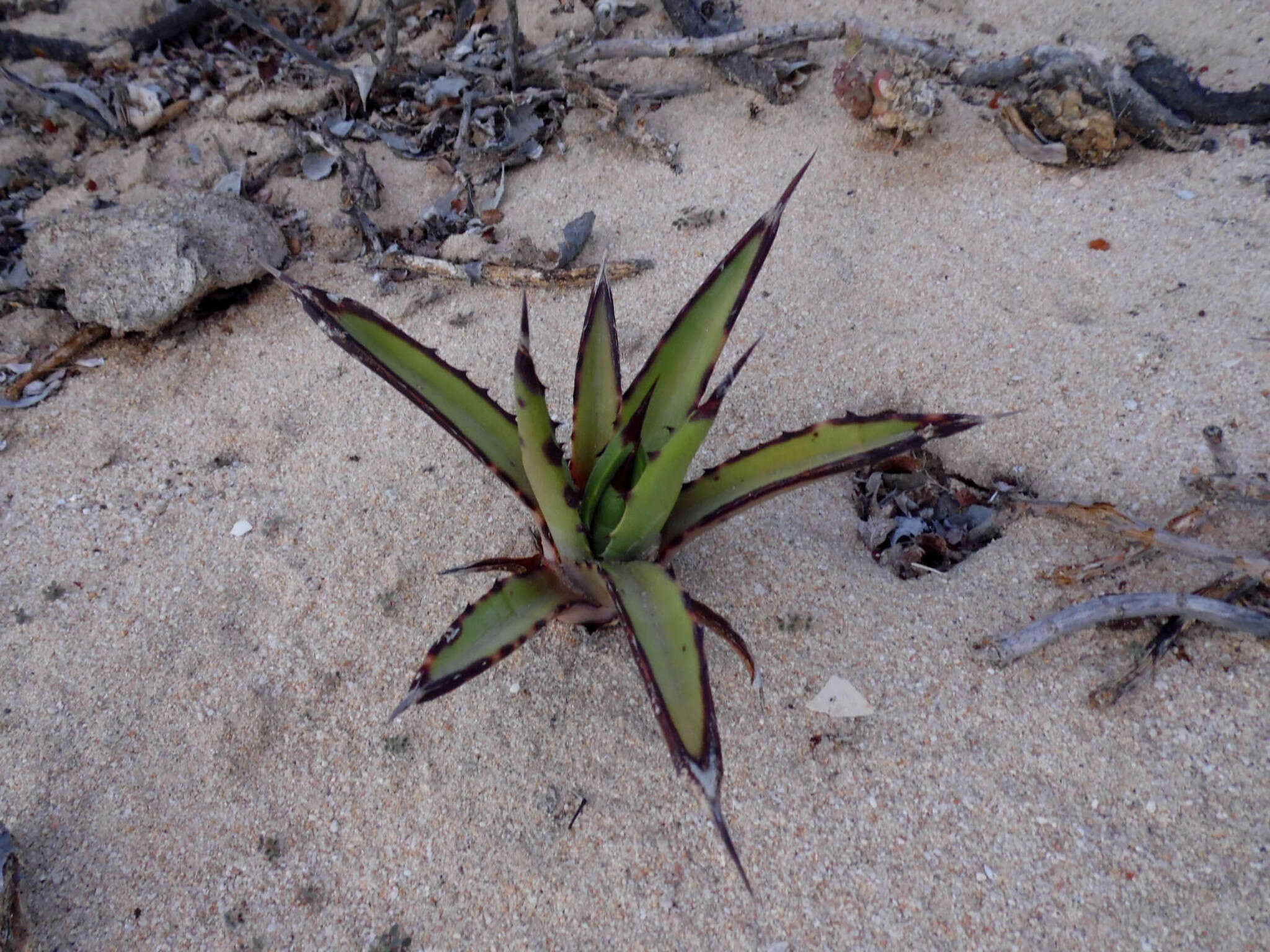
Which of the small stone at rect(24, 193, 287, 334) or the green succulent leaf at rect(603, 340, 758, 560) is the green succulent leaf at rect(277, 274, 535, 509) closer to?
the green succulent leaf at rect(603, 340, 758, 560)

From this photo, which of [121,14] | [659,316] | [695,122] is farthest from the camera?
[121,14]

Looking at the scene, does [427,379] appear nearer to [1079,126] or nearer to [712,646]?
[712,646]

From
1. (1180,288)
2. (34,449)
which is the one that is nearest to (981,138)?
(1180,288)

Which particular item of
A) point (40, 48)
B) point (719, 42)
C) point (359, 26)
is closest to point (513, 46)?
point (719, 42)

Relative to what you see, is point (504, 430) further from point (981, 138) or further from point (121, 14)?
point (121, 14)

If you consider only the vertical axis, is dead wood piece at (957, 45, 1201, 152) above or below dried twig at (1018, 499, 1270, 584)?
above

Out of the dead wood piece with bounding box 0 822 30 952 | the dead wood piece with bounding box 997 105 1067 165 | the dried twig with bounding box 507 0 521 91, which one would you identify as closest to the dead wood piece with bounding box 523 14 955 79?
the dried twig with bounding box 507 0 521 91

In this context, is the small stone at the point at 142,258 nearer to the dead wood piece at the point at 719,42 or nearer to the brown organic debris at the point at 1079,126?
the dead wood piece at the point at 719,42
